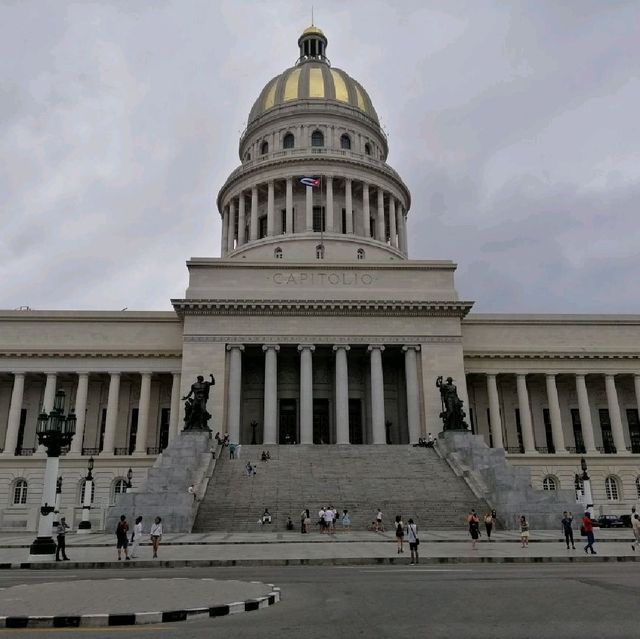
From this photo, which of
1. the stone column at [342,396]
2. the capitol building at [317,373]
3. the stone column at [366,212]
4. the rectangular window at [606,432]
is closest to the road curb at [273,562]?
the capitol building at [317,373]

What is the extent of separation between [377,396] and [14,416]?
27950 mm

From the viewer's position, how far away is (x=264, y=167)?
6581 centimetres

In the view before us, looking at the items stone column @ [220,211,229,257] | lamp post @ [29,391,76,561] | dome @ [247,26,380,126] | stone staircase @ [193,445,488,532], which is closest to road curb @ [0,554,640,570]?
lamp post @ [29,391,76,561]

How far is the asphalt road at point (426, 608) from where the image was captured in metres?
8.14

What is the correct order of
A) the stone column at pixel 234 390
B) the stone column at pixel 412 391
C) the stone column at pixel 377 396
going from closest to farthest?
1. the stone column at pixel 234 390
2. the stone column at pixel 377 396
3. the stone column at pixel 412 391

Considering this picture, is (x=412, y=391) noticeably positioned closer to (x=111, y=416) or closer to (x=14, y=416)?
(x=111, y=416)

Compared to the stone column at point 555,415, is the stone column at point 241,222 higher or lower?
higher

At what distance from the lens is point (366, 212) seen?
64.6 m

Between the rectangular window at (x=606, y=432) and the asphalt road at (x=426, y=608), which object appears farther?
the rectangular window at (x=606, y=432)

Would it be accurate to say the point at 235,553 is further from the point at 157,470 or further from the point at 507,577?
the point at 157,470

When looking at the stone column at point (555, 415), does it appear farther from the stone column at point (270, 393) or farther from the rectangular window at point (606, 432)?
the stone column at point (270, 393)

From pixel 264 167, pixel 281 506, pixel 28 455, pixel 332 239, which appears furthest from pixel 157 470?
pixel 264 167

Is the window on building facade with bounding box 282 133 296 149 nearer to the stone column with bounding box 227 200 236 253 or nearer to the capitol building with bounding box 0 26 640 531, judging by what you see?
the stone column with bounding box 227 200 236 253

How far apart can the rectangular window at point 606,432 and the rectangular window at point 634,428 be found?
1652mm
